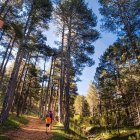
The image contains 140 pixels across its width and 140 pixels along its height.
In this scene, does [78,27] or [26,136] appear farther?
[78,27]

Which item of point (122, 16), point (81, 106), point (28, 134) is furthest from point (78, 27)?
point (81, 106)

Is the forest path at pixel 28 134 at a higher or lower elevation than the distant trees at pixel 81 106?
lower

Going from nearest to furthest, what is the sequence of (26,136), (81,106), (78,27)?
(26,136) < (78,27) < (81,106)

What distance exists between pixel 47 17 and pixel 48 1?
1486 mm

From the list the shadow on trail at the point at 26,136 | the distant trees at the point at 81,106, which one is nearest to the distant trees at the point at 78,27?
the shadow on trail at the point at 26,136

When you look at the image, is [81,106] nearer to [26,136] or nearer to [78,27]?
[78,27]

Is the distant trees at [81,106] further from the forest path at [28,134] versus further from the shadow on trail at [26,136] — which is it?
the shadow on trail at [26,136]

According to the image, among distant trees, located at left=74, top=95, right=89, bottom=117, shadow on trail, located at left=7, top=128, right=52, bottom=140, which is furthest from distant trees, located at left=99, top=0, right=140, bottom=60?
distant trees, located at left=74, top=95, right=89, bottom=117

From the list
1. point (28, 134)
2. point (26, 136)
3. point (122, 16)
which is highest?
point (122, 16)

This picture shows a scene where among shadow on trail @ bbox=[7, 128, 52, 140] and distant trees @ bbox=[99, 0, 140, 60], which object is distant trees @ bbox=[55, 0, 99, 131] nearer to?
distant trees @ bbox=[99, 0, 140, 60]

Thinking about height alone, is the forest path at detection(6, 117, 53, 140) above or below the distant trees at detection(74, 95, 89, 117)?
below

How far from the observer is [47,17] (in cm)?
2159

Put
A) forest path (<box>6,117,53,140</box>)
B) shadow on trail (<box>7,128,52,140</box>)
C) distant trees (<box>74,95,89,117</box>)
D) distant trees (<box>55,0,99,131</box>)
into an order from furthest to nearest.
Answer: distant trees (<box>74,95,89,117</box>)
distant trees (<box>55,0,99,131</box>)
forest path (<box>6,117,53,140</box>)
shadow on trail (<box>7,128,52,140</box>)

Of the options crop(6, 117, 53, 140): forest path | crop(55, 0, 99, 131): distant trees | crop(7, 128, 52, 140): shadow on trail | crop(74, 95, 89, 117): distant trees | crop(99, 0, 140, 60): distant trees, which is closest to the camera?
crop(7, 128, 52, 140): shadow on trail
